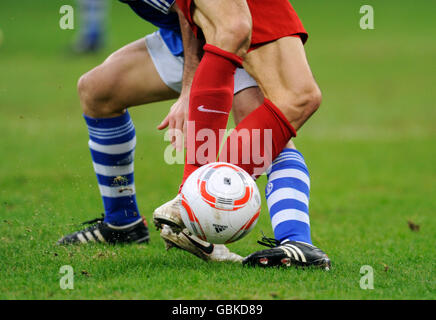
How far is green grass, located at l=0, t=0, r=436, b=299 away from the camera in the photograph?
2.76 metres

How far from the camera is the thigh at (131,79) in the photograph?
3.61 m

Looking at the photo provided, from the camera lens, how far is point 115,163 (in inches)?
152

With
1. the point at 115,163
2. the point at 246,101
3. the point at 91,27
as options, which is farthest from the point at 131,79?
the point at 91,27

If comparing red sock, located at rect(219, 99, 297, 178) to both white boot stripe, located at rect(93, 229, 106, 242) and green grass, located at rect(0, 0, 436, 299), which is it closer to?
green grass, located at rect(0, 0, 436, 299)

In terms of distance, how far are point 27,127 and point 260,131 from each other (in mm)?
6663

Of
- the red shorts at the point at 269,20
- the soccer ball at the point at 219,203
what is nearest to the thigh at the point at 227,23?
the red shorts at the point at 269,20

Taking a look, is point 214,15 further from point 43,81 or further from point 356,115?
point 43,81

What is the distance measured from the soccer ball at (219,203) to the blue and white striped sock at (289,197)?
285mm

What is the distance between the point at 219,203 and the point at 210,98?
1.63 feet

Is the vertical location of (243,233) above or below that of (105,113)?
below

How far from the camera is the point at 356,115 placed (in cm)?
1104

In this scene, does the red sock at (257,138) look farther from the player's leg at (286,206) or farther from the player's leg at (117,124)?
the player's leg at (117,124)
